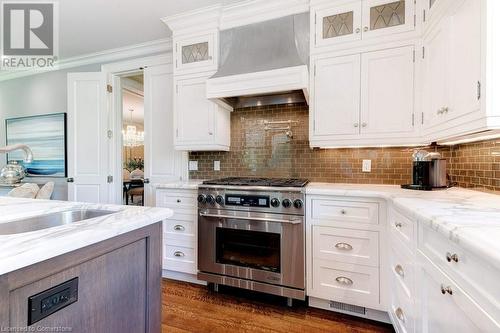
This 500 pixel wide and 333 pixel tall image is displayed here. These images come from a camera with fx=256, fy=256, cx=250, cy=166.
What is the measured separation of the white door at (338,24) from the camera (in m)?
2.11

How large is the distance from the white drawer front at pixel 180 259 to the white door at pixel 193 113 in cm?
106

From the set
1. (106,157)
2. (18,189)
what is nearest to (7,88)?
(18,189)

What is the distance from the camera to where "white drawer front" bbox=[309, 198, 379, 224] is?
1.87 meters

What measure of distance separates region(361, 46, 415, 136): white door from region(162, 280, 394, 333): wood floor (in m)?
1.50

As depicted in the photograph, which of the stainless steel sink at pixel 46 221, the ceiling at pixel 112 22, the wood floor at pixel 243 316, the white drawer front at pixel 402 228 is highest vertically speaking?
the ceiling at pixel 112 22

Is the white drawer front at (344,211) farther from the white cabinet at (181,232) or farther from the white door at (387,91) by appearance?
the white cabinet at (181,232)

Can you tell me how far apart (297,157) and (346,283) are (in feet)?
4.03

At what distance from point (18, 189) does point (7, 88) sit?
7.92 ft

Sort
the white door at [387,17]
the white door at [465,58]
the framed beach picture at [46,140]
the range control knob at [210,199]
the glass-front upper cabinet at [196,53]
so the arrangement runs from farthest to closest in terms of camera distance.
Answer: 1. the framed beach picture at [46,140]
2. the glass-front upper cabinet at [196,53]
3. the range control knob at [210,199]
4. the white door at [387,17]
5. the white door at [465,58]

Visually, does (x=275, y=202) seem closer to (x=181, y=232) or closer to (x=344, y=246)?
(x=344, y=246)

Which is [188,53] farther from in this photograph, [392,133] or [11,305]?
[11,305]

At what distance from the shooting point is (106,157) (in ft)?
11.3

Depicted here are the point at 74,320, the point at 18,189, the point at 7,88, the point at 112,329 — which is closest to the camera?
the point at 74,320

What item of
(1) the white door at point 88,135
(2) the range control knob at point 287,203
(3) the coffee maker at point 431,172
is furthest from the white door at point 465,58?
(1) the white door at point 88,135
